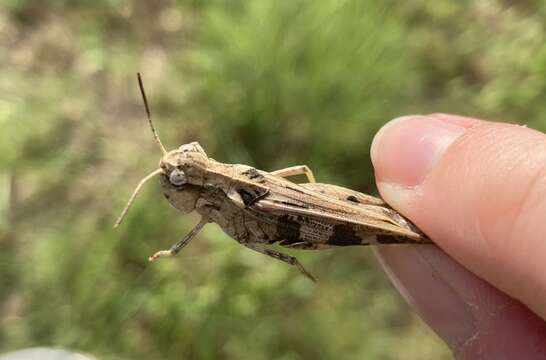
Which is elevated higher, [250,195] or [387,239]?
[250,195]

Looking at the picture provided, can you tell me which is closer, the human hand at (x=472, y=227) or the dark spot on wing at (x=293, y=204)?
the human hand at (x=472, y=227)

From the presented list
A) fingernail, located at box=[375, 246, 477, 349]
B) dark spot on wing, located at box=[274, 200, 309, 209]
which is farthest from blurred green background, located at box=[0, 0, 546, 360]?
dark spot on wing, located at box=[274, 200, 309, 209]

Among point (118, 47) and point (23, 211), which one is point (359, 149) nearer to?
point (118, 47)

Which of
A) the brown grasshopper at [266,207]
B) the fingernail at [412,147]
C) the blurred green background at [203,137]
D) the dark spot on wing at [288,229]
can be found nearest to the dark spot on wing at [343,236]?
the brown grasshopper at [266,207]

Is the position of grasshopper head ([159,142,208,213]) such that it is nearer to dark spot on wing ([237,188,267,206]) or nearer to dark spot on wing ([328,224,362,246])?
dark spot on wing ([237,188,267,206])

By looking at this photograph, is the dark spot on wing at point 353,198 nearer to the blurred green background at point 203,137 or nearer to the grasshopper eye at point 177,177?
the grasshopper eye at point 177,177

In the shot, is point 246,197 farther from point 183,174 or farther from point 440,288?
point 440,288

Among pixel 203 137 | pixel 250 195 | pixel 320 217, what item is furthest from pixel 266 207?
pixel 203 137

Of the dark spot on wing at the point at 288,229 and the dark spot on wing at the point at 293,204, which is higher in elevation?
the dark spot on wing at the point at 293,204
